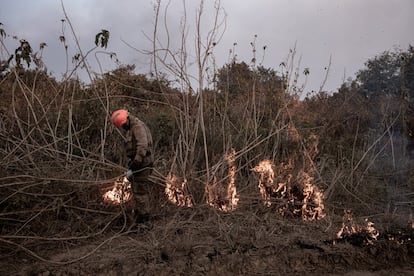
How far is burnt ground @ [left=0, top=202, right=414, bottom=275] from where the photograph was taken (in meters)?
4.09

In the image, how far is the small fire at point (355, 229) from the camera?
16.4 feet

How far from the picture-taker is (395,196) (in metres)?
7.38

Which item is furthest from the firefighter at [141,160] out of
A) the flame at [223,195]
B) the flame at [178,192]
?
the flame at [223,195]

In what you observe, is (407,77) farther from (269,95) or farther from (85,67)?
(85,67)

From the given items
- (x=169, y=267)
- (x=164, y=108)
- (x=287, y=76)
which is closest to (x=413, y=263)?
(x=169, y=267)

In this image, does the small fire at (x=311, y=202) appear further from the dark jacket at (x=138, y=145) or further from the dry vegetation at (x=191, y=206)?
the dark jacket at (x=138, y=145)

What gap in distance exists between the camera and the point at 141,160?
511 centimetres

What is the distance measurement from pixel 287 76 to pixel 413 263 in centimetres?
375

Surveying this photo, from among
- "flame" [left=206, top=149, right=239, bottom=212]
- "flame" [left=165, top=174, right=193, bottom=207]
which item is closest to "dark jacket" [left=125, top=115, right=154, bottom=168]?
"flame" [left=165, top=174, right=193, bottom=207]

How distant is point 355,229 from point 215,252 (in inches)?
86.6

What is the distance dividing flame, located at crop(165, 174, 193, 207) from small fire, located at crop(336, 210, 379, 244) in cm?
231

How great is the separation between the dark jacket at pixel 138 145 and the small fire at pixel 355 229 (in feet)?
9.28

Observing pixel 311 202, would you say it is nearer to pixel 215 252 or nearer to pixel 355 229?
pixel 355 229

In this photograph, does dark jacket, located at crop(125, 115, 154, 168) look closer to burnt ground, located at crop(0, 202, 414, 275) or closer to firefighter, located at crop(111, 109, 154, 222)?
firefighter, located at crop(111, 109, 154, 222)
